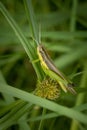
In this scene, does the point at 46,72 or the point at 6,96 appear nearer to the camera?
the point at 46,72

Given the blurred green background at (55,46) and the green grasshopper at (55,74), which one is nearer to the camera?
the green grasshopper at (55,74)

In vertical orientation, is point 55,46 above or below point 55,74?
below

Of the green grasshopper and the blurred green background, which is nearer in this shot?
the green grasshopper

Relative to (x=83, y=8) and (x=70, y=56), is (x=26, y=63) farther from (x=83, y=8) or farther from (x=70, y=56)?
(x=70, y=56)

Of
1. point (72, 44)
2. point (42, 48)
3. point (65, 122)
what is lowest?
point (65, 122)

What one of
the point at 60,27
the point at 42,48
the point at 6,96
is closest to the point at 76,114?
the point at 42,48

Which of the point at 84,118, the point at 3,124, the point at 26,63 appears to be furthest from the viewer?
the point at 26,63

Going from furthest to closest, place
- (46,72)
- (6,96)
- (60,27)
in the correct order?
Answer: (60,27), (6,96), (46,72)

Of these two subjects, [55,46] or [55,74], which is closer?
[55,74]
